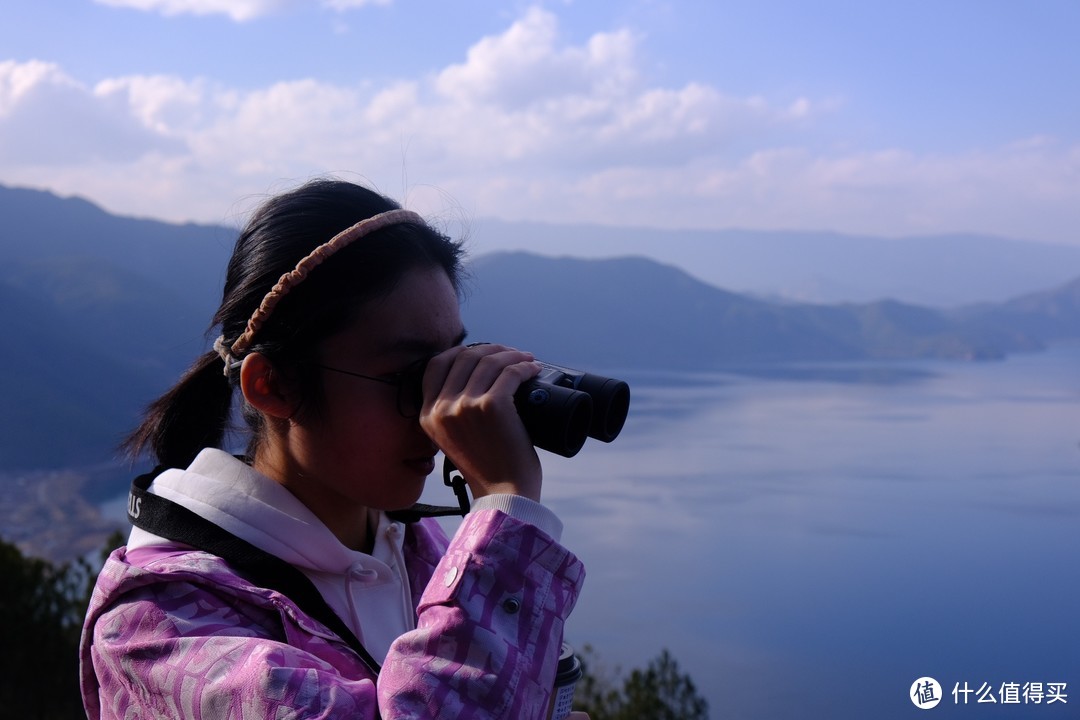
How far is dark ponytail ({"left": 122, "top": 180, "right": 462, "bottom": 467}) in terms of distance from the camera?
2.85ft

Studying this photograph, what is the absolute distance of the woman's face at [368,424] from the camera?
0.86 m

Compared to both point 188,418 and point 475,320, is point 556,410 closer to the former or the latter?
point 188,418

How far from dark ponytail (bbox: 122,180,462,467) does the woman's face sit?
2 cm

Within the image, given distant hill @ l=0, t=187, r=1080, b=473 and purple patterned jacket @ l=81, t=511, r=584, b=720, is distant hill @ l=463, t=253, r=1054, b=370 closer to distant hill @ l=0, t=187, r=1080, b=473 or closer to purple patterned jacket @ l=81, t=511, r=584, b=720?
distant hill @ l=0, t=187, r=1080, b=473

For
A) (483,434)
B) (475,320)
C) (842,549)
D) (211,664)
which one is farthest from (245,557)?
(475,320)

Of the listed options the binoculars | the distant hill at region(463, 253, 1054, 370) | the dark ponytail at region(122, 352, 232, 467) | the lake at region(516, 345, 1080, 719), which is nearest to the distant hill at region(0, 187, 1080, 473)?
the distant hill at region(463, 253, 1054, 370)

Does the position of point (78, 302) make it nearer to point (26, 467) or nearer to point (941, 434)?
point (26, 467)

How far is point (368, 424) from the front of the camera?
86 centimetres

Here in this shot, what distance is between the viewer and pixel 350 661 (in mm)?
759

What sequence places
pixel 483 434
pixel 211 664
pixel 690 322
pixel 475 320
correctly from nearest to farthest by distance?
pixel 211 664, pixel 483 434, pixel 475 320, pixel 690 322

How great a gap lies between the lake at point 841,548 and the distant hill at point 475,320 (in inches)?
178

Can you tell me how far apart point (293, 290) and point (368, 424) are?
0.15 m

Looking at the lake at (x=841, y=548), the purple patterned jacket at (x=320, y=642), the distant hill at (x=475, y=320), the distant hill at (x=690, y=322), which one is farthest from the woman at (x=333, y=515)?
the distant hill at (x=690, y=322)

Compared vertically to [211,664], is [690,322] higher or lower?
higher
